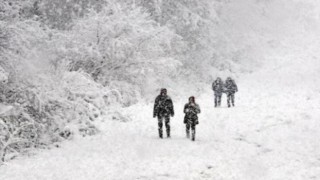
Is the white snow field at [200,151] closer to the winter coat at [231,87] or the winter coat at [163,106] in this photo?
the winter coat at [163,106]

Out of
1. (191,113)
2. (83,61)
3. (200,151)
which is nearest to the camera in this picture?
(200,151)

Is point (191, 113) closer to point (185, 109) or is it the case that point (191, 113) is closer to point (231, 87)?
point (185, 109)

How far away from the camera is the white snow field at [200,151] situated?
1227cm

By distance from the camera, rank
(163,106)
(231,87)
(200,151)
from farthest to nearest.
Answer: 1. (231,87)
2. (163,106)
3. (200,151)

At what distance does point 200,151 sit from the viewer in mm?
14266

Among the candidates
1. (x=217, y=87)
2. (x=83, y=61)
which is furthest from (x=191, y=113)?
(x=217, y=87)

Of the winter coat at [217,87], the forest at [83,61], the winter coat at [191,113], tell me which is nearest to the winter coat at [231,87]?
the winter coat at [217,87]

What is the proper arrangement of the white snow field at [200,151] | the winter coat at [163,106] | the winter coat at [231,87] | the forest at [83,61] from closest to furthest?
1. the white snow field at [200,151]
2. the forest at [83,61]
3. the winter coat at [163,106]
4. the winter coat at [231,87]

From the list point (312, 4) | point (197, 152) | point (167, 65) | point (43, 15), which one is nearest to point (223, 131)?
point (197, 152)

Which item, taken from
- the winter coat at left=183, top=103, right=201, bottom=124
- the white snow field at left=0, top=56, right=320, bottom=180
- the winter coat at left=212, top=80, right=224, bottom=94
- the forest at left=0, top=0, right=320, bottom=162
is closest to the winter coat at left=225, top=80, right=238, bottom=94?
the winter coat at left=212, top=80, right=224, bottom=94

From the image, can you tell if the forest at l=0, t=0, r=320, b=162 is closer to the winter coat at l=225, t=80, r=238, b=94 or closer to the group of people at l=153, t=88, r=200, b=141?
the group of people at l=153, t=88, r=200, b=141

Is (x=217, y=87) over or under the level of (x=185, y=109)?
over

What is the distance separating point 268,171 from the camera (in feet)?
41.3

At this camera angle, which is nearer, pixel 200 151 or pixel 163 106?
pixel 200 151
